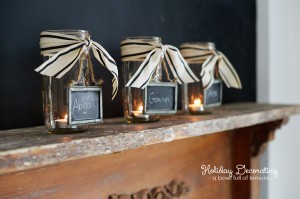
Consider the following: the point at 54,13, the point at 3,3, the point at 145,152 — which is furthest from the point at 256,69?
the point at 3,3

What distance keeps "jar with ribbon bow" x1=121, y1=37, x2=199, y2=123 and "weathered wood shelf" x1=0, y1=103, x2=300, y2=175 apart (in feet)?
0.11

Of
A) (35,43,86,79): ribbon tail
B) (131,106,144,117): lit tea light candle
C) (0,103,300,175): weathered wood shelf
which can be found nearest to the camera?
(0,103,300,175): weathered wood shelf

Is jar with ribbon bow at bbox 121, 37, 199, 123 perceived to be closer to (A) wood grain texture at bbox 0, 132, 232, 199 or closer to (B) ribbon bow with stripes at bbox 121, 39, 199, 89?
(B) ribbon bow with stripes at bbox 121, 39, 199, 89

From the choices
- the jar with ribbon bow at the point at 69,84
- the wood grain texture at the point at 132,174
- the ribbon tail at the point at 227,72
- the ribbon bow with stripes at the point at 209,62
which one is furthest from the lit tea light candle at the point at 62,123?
the ribbon tail at the point at 227,72

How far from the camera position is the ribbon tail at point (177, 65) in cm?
96

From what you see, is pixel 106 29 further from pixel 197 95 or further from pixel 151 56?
pixel 197 95

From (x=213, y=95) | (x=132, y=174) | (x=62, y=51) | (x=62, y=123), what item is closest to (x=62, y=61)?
(x=62, y=51)

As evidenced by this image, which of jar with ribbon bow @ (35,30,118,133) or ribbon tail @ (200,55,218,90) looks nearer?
jar with ribbon bow @ (35,30,118,133)

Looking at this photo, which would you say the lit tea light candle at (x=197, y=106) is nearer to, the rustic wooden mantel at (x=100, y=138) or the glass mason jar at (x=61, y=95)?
the rustic wooden mantel at (x=100, y=138)

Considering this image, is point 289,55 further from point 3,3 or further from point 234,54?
point 3,3

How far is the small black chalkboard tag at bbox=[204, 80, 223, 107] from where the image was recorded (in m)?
1.14

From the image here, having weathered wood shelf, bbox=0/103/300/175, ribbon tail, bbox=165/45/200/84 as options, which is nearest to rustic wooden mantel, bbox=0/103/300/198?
weathered wood shelf, bbox=0/103/300/175

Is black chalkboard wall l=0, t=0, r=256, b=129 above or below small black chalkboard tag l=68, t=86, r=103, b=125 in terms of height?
above

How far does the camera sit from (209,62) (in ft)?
3.59
